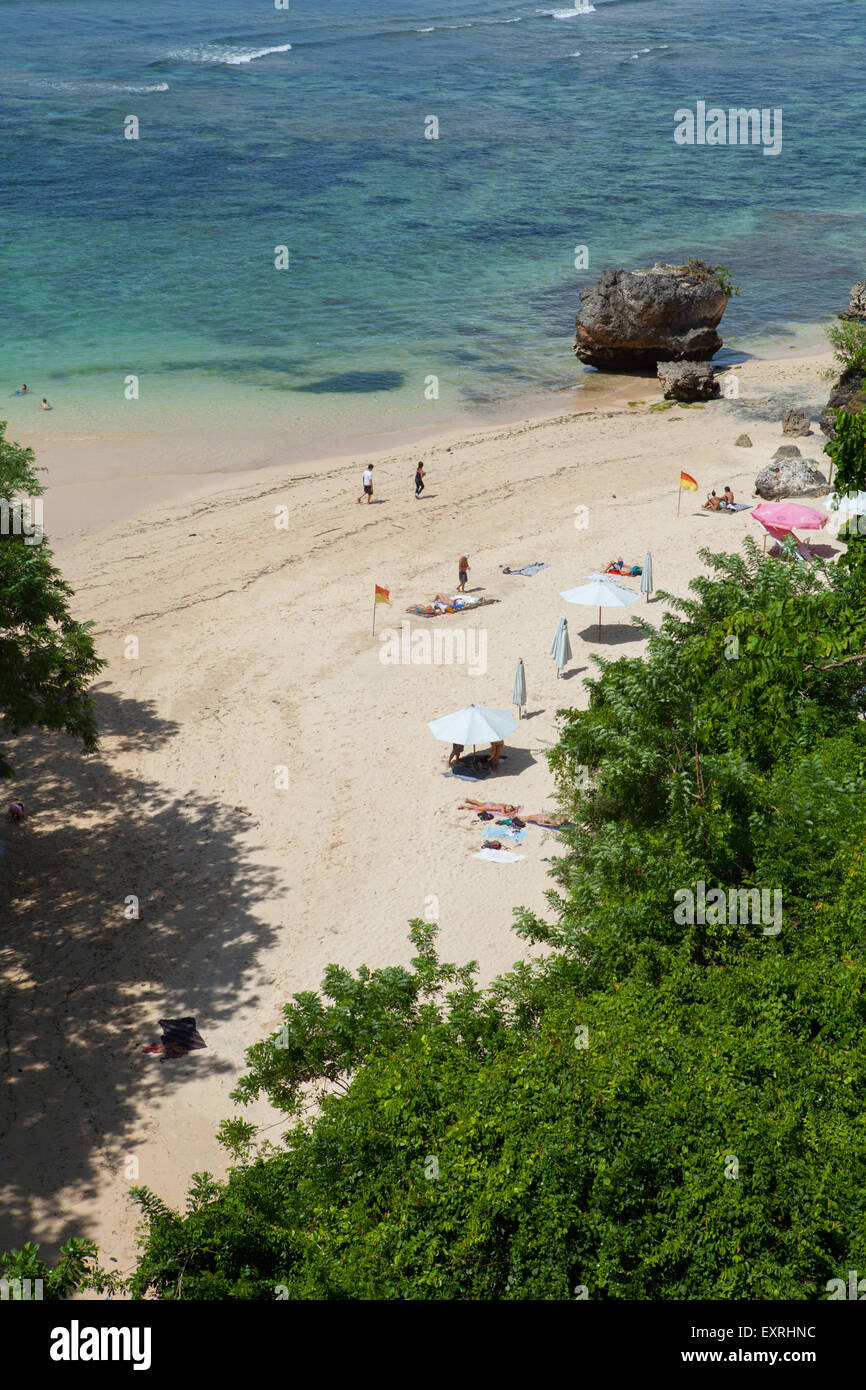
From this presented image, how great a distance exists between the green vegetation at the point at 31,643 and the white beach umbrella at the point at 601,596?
425 inches

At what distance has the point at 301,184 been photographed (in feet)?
240

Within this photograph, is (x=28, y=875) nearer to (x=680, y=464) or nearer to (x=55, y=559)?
(x=55, y=559)

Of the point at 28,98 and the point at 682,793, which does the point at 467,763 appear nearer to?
the point at 682,793

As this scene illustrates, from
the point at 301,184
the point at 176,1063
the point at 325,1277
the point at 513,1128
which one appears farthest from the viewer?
the point at 301,184

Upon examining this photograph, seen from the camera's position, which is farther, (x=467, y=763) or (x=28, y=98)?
(x=28, y=98)

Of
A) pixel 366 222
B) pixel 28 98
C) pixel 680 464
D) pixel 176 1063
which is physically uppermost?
pixel 28 98

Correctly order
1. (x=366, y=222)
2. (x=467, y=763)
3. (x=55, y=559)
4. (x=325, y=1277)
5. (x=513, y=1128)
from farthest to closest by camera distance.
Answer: (x=366, y=222) → (x=55, y=559) → (x=467, y=763) → (x=513, y=1128) → (x=325, y=1277)

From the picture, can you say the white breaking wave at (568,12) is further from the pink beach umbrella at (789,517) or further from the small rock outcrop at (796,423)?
the pink beach umbrella at (789,517)

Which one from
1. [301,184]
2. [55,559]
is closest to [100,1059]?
[55,559]

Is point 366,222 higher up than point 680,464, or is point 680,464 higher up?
point 366,222

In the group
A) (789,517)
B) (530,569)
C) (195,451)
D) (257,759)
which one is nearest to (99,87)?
(195,451)

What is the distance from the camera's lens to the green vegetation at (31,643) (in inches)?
677

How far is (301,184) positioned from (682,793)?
69.6m

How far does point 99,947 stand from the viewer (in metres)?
17.7
